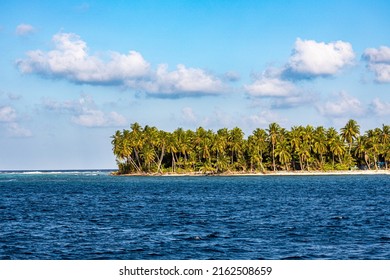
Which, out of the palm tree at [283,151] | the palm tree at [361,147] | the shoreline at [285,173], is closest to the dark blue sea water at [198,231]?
the palm tree at [283,151]

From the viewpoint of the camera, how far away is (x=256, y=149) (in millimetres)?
178875

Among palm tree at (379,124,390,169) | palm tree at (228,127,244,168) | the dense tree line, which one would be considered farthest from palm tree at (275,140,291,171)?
palm tree at (379,124,390,169)

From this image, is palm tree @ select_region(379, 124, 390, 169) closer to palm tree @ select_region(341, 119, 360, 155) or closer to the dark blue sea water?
palm tree @ select_region(341, 119, 360, 155)

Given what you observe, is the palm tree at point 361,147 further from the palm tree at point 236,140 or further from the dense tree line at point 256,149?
the palm tree at point 236,140

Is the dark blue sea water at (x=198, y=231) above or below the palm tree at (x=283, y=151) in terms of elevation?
below

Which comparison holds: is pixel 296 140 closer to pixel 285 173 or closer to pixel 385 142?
pixel 285 173

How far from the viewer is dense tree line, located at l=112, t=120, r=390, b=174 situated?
177750 millimetres

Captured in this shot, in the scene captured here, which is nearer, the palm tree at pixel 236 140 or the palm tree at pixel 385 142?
the palm tree at pixel 385 142

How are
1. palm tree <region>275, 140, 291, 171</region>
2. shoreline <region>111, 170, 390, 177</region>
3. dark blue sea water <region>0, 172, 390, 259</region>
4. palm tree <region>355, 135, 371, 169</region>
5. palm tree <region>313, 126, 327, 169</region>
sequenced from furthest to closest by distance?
shoreline <region>111, 170, 390, 177</region> → palm tree <region>355, 135, 371, 169</region> → palm tree <region>313, 126, 327, 169</region> → palm tree <region>275, 140, 291, 171</region> → dark blue sea water <region>0, 172, 390, 259</region>

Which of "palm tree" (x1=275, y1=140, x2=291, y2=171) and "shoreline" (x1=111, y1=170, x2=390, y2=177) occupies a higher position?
"palm tree" (x1=275, y1=140, x2=291, y2=171)

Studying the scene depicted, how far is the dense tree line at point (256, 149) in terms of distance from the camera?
583 ft
